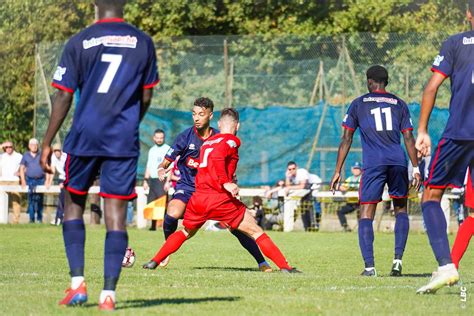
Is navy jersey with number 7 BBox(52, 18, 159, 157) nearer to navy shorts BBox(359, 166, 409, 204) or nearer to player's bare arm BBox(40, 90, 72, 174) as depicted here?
player's bare arm BBox(40, 90, 72, 174)

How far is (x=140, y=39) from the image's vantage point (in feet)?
26.1

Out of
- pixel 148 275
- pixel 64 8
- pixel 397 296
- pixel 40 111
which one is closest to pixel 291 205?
pixel 40 111

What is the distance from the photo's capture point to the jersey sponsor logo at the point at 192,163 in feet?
43.2

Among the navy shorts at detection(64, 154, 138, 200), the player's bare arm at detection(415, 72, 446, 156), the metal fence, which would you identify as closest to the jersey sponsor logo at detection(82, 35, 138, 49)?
the navy shorts at detection(64, 154, 138, 200)

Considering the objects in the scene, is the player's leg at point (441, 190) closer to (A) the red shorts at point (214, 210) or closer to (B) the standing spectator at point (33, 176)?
(A) the red shorts at point (214, 210)

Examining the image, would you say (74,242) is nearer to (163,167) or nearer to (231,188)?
(231,188)

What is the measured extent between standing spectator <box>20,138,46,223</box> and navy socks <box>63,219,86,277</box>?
59.4ft

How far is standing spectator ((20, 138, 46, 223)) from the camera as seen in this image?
26234 mm

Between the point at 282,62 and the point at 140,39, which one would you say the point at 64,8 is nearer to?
the point at 282,62

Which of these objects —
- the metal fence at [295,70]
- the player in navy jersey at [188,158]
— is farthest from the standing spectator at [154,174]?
the player in navy jersey at [188,158]

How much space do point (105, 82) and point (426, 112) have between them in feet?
8.26

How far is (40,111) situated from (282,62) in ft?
20.2

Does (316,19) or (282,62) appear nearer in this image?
(282,62)

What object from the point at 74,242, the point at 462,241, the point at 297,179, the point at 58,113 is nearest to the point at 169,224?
the point at 462,241
